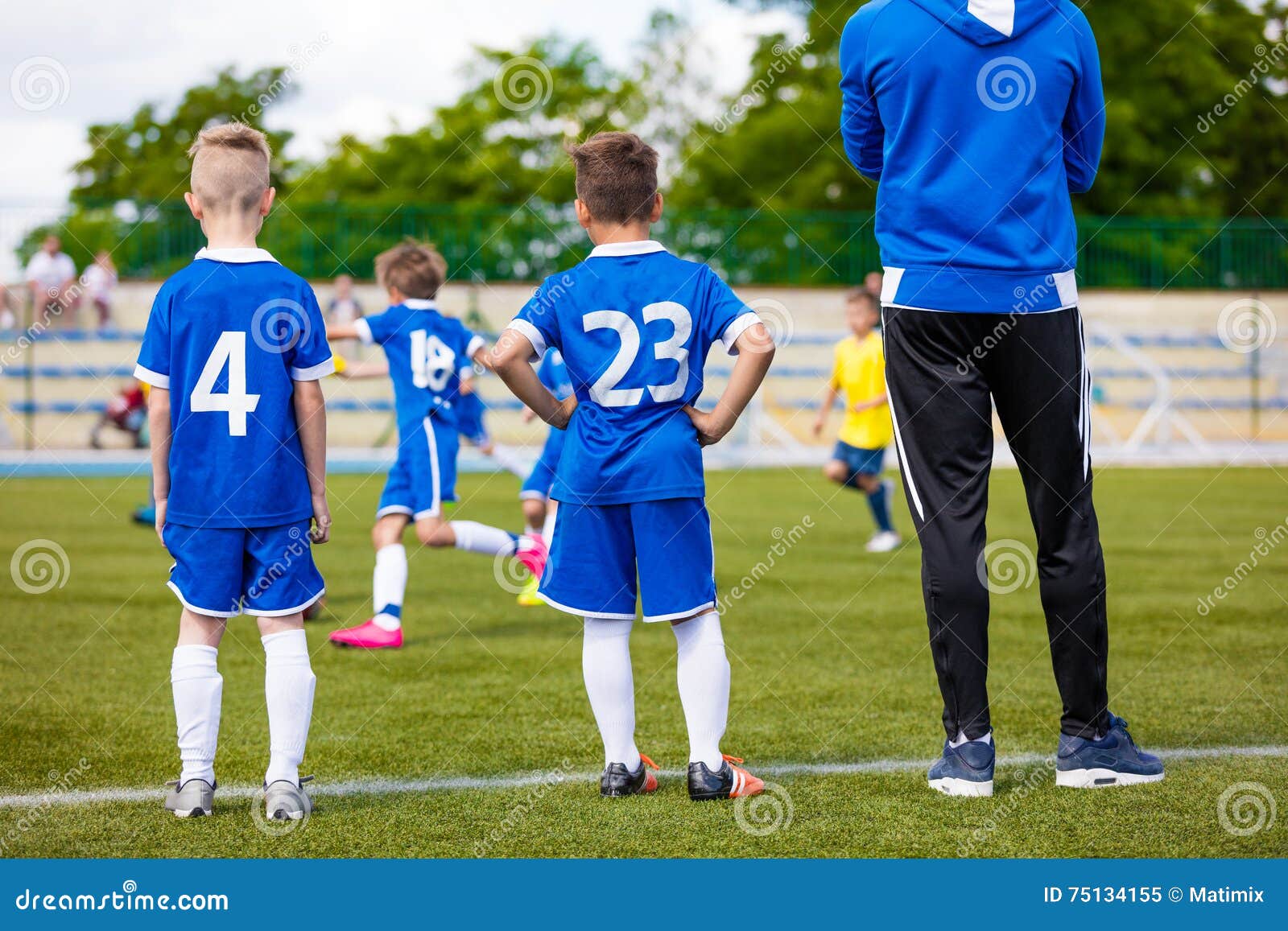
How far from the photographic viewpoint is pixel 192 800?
11.9 feet

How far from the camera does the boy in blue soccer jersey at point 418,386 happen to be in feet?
23.0

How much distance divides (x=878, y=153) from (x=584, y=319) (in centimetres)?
96

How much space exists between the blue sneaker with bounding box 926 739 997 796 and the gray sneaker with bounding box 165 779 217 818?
6.40ft

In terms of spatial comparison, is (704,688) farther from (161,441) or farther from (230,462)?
(161,441)

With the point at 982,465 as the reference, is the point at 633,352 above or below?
above

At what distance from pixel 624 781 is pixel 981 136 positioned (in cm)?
197

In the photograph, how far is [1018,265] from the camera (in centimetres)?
368

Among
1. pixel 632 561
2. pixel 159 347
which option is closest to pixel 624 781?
pixel 632 561

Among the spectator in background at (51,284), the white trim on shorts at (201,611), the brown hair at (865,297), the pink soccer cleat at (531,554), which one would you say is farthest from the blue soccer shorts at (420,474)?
the spectator in background at (51,284)

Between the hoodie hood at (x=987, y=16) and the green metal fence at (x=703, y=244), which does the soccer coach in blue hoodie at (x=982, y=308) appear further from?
the green metal fence at (x=703, y=244)

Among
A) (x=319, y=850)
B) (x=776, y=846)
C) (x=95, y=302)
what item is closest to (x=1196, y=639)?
(x=776, y=846)

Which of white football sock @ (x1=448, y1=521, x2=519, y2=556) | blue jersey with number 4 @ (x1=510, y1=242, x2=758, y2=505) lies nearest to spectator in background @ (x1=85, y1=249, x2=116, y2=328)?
white football sock @ (x1=448, y1=521, x2=519, y2=556)

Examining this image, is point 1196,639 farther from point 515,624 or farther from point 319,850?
point 319,850

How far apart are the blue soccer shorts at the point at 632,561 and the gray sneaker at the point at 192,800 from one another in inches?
39.8
